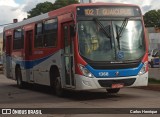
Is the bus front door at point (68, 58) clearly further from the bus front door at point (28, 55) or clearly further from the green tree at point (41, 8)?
the green tree at point (41, 8)

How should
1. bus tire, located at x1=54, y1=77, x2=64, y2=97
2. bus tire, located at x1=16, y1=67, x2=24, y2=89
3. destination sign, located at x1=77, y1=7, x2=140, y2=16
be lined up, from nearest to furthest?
destination sign, located at x1=77, y1=7, x2=140, y2=16
bus tire, located at x1=54, y1=77, x2=64, y2=97
bus tire, located at x1=16, y1=67, x2=24, y2=89

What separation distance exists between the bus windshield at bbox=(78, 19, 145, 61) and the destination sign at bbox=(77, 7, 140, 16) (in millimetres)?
272


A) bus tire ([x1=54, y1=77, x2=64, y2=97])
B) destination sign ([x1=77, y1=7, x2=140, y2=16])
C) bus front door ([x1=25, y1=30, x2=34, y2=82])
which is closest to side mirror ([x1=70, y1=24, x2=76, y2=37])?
destination sign ([x1=77, y1=7, x2=140, y2=16])

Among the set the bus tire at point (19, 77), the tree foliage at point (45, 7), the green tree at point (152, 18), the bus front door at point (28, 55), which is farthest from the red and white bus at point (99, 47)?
the green tree at point (152, 18)

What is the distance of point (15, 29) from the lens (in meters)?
22.8

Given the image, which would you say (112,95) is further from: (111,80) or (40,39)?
(40,39)

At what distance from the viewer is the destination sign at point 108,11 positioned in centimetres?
1498

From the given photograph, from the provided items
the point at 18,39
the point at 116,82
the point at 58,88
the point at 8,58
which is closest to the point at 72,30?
the point at 116,82

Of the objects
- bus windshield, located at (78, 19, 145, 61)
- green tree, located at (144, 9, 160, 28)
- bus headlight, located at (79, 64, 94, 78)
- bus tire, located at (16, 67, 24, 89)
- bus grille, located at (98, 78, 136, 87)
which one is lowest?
bus tire, located at (16, 67, 24, 89)

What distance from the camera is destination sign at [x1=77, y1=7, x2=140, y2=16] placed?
14979 mm

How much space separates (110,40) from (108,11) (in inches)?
42.1

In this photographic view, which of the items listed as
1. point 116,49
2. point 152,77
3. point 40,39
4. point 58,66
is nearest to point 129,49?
point 116,49

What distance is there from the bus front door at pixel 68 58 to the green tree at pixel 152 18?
95.8 m

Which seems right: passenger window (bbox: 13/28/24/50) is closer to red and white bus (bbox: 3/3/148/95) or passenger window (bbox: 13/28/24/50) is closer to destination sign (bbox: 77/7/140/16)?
red and white bus (bbox: 3/3/148/95)
